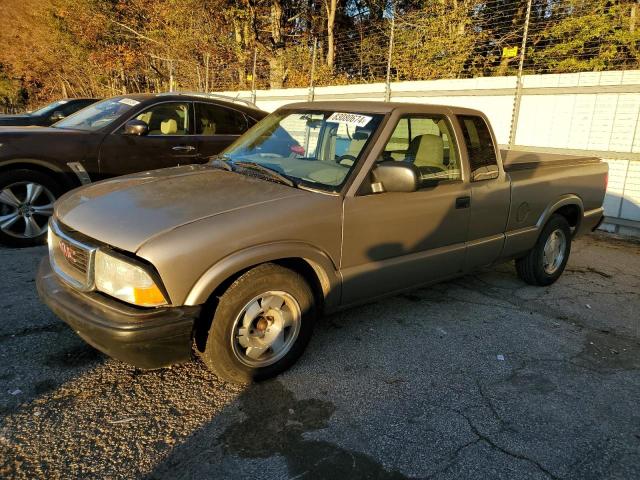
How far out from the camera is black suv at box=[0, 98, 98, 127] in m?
9.83

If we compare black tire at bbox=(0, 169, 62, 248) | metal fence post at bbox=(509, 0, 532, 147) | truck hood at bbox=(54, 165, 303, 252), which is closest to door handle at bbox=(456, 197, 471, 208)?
truck hood at bbox=(54, 165, 303, 252)

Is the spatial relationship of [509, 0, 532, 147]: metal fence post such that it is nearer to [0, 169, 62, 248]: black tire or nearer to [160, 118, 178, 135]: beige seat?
[160, 118, 178, 135]: beige seat

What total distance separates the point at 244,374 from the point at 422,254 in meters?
1.65

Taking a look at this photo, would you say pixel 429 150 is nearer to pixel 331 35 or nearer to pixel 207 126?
pixel 207 126

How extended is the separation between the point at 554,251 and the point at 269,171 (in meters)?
3.41

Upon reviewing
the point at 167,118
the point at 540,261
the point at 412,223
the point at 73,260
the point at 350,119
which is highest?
the point at 350,119

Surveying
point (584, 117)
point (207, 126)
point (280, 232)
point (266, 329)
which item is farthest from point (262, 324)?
point (584, 117)

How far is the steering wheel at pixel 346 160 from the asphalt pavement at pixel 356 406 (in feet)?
4.34

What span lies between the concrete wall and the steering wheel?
5.74 metres

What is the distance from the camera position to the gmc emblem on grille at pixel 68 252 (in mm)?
2849

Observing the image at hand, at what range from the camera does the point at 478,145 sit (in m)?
4.19

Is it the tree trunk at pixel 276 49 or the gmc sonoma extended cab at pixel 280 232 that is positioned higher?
the tree trunk at pixel 276 49

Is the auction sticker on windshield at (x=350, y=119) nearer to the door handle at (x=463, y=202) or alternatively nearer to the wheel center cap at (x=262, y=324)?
the door handle at (x=463, y=202)

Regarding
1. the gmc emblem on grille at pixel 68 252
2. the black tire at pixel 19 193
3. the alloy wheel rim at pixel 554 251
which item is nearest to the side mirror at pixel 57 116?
the black tire at pixel 19 193
